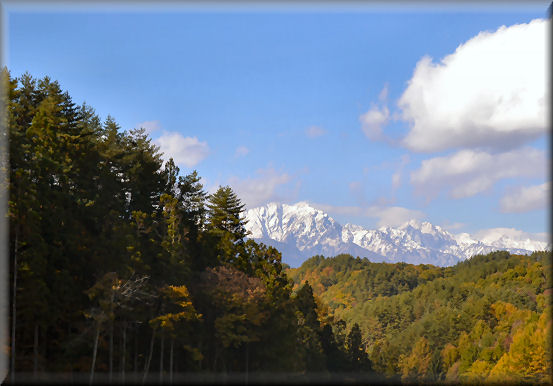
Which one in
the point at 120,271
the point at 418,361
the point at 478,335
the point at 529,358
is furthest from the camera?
the point at 418,361

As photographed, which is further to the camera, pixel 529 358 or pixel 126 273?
pixel 529 358

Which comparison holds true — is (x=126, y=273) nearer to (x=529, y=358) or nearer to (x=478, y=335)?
(x=529, y=358)

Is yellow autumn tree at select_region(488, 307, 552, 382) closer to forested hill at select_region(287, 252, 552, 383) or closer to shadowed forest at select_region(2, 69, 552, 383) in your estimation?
forested hill at select_region(287, 252, 552, 383)

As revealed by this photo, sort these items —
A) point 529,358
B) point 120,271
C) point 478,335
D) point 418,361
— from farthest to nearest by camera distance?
point 418,361, point 478,335, point 529,358, point 120,271

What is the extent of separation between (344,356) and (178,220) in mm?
48007

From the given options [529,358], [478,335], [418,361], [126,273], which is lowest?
[418,361]

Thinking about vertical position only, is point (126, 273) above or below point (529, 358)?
above

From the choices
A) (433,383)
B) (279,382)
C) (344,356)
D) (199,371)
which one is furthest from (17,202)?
(433,383)

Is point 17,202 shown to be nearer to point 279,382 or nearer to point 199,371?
point 199,371

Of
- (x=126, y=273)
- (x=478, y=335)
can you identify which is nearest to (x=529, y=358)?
(x=478, y=335)

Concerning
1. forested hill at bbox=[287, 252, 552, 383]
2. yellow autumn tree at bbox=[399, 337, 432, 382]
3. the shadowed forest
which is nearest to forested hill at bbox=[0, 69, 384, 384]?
the shadowed forest

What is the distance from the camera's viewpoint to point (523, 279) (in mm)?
170250

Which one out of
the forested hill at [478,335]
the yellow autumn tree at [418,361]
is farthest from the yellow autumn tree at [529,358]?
the yellow autumn tree at [418,361]

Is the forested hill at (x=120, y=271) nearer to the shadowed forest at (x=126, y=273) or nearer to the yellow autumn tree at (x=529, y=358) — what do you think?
the shadowed forest at (x=126, y=273)
